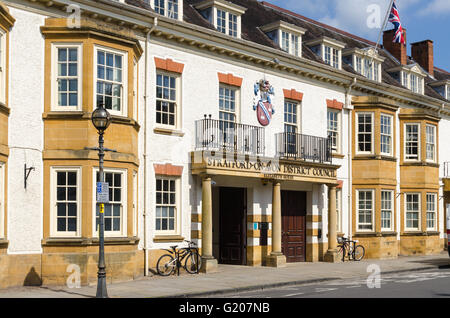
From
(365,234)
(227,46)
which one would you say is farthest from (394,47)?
(227,46)

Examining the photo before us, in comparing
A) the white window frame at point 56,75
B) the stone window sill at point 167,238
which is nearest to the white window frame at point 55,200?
the white window frame at point 56,75

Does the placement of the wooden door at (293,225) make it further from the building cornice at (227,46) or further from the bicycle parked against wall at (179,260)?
the bicycle parked against wall at (179,260)

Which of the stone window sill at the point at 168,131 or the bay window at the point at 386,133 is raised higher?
the bay window at the point at 386,133

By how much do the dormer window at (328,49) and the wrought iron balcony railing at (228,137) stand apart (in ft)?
20.1

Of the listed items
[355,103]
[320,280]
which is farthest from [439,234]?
[320,280]

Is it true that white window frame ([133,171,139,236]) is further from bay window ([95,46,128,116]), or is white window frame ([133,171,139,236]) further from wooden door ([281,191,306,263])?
wooden door ([281,191,306,263])

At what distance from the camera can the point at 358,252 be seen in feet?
87.7

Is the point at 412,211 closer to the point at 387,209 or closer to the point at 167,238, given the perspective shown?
the point at 387,209

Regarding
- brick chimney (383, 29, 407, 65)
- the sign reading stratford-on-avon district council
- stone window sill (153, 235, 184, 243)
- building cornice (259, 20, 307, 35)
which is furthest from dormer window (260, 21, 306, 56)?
brick chimney (383, 29, 407, 65)

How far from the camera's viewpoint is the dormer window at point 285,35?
2509cm

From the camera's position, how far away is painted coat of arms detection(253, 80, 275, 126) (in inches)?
913

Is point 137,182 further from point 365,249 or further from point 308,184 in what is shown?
point 365,249

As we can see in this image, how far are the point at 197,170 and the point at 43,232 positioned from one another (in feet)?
18.7

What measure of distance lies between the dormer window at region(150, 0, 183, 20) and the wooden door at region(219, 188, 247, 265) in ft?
22.3
